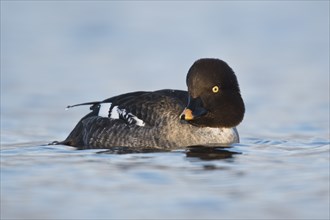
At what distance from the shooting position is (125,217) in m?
8.68

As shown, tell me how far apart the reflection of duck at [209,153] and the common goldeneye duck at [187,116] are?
10.5 inches

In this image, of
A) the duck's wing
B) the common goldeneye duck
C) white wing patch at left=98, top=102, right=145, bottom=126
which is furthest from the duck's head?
white wing patch at left=98, top=102, right=145, bottom=126

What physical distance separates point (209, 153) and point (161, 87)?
6.07 meters

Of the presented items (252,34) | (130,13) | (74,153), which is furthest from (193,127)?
(130,13)

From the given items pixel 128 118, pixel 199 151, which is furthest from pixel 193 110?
pixel 128 118

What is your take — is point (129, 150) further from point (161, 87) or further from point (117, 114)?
point (161, 87)

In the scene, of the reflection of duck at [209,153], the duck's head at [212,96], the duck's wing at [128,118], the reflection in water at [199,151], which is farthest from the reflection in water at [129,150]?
the duck's head at [212,96]

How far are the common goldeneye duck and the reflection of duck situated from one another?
0.27 m

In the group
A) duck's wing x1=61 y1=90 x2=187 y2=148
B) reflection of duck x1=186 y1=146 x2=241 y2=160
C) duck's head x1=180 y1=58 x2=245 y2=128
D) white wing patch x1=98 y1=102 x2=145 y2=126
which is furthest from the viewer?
white wing patch x1=98 y1=102 x2=145 y2=126

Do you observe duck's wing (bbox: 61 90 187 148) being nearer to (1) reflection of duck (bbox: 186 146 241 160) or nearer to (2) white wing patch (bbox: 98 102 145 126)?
(2) white wing patch (bbox: 98 102 145 126)

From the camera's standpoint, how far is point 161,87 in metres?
18.0

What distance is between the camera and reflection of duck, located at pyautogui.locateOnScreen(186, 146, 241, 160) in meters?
11.7

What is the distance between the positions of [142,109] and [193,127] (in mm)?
698

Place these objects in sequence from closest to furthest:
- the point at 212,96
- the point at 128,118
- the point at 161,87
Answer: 1. the point at 212,96
2. the point at 128,118
3. the point at 161,87
